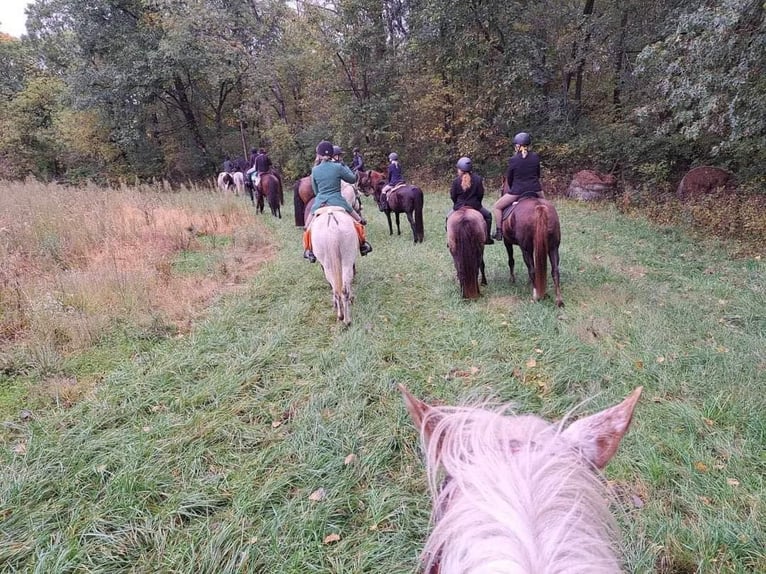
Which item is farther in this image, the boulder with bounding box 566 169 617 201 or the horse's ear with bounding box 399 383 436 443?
the boulder with bounding box 566 169 617 201

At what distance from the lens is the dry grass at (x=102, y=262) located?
404 centimetres

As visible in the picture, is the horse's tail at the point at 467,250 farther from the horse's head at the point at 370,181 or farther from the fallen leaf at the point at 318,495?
the horse's head at the point at 370,181

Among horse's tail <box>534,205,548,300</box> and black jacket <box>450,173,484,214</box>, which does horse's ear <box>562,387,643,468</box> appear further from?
black jacket <box>450,173,484,214</box>

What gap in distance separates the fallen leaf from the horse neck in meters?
1.53

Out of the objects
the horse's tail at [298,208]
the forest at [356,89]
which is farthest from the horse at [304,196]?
the forest at [356,89]

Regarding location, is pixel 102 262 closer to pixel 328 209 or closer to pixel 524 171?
pixel 328 209

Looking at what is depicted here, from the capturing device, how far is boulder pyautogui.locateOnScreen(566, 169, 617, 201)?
12.1 meters

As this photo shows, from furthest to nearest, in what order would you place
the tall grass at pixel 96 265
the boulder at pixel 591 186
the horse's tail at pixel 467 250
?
1. the boulder at pixel 591 186
2. the horse's tail at pixel 467 250
3. the tall grass at pixel 96 265

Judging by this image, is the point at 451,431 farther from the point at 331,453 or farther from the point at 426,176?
the point at 426,176

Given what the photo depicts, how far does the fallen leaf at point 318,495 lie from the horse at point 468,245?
11.6 ft

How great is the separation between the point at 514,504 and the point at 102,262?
23.1 feet

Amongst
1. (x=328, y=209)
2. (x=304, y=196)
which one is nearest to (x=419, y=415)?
(x=328, y=209)

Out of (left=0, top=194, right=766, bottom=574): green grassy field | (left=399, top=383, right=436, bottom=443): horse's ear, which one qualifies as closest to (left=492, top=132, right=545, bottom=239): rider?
(left=0, top=194, right=766, bottom=574): green grassy field

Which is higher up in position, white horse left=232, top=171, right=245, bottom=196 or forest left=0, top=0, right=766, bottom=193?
forest left=0, top=0, right=766, bottom=193
